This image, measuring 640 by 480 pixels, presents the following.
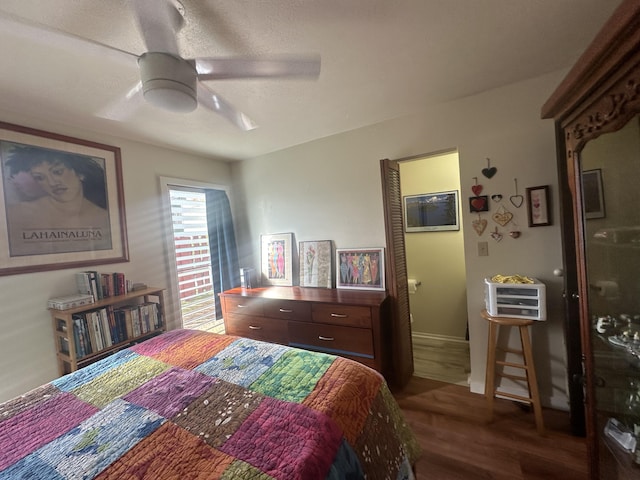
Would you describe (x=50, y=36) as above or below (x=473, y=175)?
above

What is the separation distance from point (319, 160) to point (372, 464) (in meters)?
2.45

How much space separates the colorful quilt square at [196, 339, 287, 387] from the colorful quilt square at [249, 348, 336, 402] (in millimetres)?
46

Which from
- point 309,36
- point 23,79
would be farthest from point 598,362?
point 23,79

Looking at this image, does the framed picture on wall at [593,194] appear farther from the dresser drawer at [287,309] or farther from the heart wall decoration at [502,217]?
the dresser drawer at [287,309]

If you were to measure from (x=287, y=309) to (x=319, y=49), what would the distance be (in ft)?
6.30

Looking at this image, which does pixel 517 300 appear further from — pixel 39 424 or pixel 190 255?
pixel 190 255

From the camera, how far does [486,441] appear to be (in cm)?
165

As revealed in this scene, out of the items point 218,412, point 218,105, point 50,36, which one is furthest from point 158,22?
point 218,412

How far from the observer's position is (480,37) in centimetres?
137

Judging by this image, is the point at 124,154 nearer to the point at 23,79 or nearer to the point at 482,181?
the point at 23,79

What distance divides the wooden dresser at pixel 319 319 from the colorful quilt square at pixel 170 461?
56.0 inches

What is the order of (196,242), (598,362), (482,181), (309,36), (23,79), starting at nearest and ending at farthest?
1. (598,362)
2. (309,36)
3. (23,79)
4. (482,181)
5. (196,242)

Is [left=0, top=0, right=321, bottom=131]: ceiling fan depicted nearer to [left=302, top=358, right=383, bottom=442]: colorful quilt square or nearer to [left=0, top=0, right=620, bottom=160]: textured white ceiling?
[left=0, top=0, right=620, bottom=160]: textured white ceiling

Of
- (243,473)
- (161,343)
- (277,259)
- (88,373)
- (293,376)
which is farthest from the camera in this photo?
(277,259)
